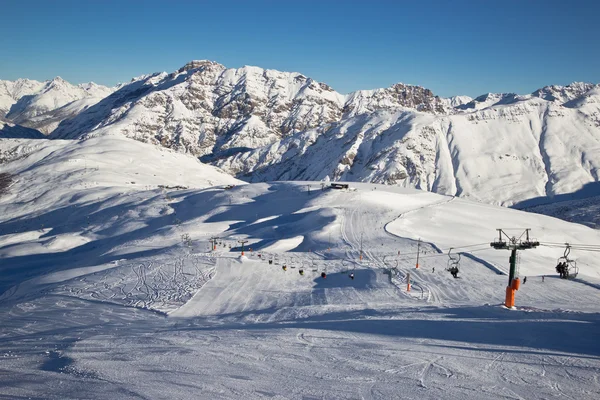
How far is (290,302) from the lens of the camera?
1233 inches

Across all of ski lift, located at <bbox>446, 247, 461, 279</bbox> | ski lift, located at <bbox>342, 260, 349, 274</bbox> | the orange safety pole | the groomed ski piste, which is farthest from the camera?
ski lift, located at <bbox>342, 260, 349, 274</bbox>

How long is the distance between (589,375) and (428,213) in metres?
58.4

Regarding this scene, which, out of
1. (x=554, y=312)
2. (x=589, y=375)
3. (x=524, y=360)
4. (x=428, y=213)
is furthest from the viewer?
(x=428, y=213)

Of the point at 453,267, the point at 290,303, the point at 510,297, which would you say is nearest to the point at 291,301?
the point at 290,303

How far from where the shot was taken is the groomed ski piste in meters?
13.6

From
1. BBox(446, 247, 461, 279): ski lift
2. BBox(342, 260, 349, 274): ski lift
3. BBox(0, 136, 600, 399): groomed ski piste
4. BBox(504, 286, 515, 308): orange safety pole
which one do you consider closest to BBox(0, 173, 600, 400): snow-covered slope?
BBox(0, 136, 600, 399): groomed ski piste

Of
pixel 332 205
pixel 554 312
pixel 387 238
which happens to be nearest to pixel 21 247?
pixel 332 205

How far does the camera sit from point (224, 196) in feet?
272

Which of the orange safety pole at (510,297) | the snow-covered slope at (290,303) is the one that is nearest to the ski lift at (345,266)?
the snow-covered slope at (290,303)

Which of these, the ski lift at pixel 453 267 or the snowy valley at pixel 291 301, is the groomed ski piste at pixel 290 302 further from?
the ski lift at pixel 453 267

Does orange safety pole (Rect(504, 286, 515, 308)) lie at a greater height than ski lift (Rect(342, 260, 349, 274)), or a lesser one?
greater

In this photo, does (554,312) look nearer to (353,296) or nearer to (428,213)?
(353,296)

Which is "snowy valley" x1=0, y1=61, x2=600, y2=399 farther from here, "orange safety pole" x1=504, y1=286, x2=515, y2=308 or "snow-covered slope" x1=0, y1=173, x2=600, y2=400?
"orange safety pole" x1=504, y1=286, x2=515, y2=308

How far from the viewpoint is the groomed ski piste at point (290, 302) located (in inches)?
534
